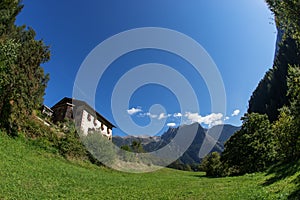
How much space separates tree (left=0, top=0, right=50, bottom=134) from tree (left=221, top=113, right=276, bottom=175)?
2648cm

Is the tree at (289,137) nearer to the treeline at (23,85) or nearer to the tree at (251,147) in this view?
the tree at (251,147)

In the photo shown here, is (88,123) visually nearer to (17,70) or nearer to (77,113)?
(77,113)

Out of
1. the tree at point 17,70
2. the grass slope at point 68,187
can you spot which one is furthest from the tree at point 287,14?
the tree at point 17,70

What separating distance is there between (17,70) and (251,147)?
2946cm

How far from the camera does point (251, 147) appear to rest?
31828mm

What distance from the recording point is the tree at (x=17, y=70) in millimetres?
24609

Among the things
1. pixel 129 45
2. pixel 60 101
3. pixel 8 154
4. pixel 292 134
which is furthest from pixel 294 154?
pixel 60 101

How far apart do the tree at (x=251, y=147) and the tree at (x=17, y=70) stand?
86.9ft

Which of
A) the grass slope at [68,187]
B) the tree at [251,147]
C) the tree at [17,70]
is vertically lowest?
the grass slope at [68,187]

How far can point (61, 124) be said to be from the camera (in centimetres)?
3794

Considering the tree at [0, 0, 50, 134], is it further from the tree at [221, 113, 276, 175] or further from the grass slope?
the tree at [221, 113, 276, 175]

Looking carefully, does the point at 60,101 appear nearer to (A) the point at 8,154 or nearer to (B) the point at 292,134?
(A) the point at 8,154

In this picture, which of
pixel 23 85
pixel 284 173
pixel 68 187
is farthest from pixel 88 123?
pixel 284 173

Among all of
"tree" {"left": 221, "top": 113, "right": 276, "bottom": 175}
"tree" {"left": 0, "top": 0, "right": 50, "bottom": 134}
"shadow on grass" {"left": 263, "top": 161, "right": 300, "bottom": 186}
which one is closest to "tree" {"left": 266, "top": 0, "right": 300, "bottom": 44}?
"shadow on grass" {"left": 263, "top": 161, "right": 300, "bottom": 186}
